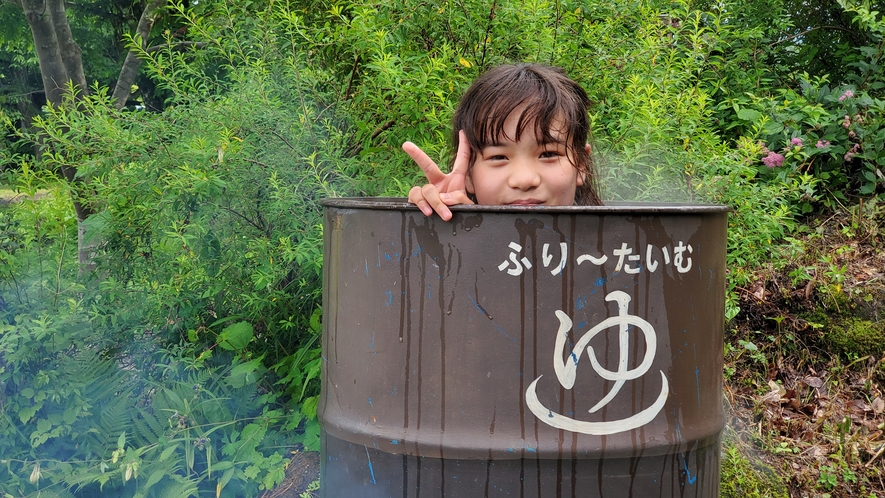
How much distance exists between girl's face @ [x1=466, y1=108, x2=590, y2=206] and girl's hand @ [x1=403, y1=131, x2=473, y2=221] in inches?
3.2

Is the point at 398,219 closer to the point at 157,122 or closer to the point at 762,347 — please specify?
the point at 157,122

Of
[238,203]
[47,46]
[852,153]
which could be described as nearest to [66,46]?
[47,46]

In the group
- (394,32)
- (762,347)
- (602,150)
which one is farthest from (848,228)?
(394,32)

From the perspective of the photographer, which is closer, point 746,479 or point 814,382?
point 746,479

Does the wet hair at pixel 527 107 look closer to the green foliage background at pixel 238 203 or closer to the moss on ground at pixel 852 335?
the green foliage background at pixel 238 203

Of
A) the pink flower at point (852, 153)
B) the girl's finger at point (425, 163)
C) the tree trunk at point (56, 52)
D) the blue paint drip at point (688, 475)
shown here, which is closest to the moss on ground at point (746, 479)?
the blue paint drip at point (688, 475)

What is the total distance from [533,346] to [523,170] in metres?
0.64

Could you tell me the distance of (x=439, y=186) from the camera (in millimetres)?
1978

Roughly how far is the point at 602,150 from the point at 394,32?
90 cm

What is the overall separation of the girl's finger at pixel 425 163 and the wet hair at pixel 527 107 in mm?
272

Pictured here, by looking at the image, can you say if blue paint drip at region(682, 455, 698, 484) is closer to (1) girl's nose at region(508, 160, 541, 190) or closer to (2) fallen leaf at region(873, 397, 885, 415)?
(1) girl's nose at region(508, 160, 541, 190)

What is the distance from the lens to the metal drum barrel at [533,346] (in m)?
1.60

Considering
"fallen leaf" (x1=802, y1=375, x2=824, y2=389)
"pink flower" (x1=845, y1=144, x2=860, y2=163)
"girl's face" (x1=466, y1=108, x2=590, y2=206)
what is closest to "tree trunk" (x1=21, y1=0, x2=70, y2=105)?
"girl's face" (x1=466, y1=108, x2=590, y2=206)

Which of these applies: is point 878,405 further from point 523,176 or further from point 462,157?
point 462,157
